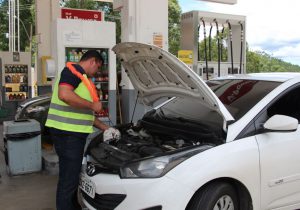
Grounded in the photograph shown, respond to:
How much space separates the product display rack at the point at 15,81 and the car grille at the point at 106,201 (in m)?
10.5

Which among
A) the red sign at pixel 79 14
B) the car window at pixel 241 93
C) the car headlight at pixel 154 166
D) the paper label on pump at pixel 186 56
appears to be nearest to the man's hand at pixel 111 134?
the car headlight at pixel 154 166

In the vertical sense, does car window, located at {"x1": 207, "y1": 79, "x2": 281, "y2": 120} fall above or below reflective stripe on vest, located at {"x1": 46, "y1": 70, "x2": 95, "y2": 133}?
above

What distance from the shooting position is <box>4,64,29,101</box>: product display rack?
13484mm

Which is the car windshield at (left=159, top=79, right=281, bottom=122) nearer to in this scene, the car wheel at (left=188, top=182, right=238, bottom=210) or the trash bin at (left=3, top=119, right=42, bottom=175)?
the car wheel at (left=188, top=182, right=238, bottom=210)

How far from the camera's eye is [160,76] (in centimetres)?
458

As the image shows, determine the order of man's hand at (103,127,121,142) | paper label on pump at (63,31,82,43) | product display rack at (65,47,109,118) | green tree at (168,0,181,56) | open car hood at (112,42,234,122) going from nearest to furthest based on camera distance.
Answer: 1. open car hood at (112,42,234,122)
2. man's hand at (103,127,121,142)
3. paper label on pump at (63,31,82,43)
4. product display rack at (65,47,109,118)
5. green tree at (168,0,181,56)

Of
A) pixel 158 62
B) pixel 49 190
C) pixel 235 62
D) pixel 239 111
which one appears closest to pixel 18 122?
pixel 49 190

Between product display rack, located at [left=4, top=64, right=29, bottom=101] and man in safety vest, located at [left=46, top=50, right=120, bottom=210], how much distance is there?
32.6 ft

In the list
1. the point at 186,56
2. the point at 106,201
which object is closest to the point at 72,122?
the point at 106,201

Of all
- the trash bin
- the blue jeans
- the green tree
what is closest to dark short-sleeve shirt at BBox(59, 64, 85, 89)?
the blue jeans

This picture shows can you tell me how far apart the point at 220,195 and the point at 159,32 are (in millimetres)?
5617

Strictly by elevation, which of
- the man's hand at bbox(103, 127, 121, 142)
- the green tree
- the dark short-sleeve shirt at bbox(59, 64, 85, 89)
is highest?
the green tree

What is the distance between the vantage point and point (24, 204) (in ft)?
17.0

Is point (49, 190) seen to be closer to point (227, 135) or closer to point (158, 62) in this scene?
point (158, 62)
